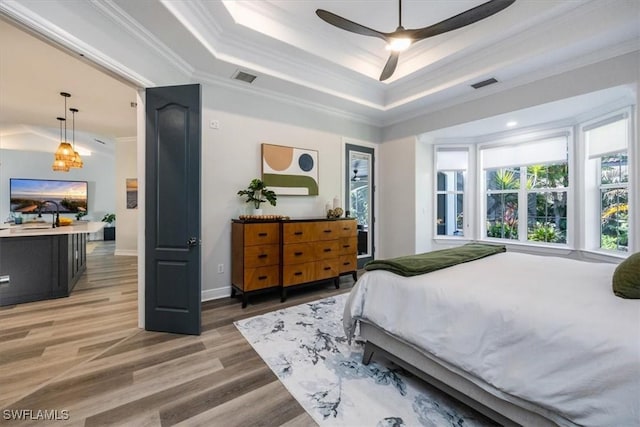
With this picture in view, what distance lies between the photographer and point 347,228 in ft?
13.6

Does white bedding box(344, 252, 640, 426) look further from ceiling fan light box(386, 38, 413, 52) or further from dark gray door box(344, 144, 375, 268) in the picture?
dark gray door box(344, 144, 375, 268)

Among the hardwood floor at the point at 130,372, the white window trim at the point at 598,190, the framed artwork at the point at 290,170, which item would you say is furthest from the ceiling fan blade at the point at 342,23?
the white window trim at the point at 598,190

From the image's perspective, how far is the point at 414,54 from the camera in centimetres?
398

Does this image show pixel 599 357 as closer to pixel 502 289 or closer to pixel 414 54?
pixel 502 289

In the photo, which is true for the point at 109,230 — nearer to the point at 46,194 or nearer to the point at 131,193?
the point at 46,194

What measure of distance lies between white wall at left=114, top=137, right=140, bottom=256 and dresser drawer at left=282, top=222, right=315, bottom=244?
16.8ft

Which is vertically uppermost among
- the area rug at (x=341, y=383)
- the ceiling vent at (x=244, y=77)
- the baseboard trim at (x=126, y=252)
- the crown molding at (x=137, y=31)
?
the ceiling vent at (x=244, y=77)

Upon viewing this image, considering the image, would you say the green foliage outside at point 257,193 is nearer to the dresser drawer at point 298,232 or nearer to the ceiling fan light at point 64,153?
the dresser drawer at point 298,232

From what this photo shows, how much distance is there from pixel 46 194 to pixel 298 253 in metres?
10.2

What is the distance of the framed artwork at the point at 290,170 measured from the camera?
3.95m

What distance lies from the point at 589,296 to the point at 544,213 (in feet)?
12.4

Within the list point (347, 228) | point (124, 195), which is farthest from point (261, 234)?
point (124, 195)

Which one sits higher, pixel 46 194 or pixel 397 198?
pixel 46 194

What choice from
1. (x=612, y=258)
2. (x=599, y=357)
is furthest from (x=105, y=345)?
(x=612, y=258)
